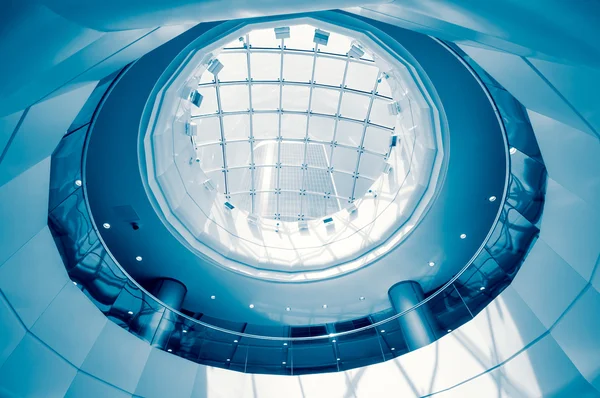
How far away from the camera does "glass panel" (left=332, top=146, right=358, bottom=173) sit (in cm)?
1783

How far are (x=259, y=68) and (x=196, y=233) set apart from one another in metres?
6.42

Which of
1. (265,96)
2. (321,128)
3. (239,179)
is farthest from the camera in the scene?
(239,179)

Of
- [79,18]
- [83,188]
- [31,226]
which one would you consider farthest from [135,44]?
[83,188]

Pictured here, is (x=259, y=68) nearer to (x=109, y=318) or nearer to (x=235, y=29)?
(x=235, y=29)

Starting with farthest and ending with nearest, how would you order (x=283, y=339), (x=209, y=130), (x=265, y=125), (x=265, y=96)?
(x=265, y=125), (x=209, y=130), (x=265, y=96), (x=283, y=339)

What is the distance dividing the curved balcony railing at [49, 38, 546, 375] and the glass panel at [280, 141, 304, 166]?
1020cm

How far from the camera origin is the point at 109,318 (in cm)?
865

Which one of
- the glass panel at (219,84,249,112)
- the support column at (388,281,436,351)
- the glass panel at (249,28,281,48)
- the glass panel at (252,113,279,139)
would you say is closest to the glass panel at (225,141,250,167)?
the glass panel at (252,113,279,139)

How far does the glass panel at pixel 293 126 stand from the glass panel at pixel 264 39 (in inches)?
140

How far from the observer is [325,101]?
626 inches

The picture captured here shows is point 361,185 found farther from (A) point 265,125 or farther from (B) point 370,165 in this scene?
(A) point 265,125

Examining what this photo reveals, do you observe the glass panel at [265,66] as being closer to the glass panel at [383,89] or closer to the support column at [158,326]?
the glass panel at [383,89]

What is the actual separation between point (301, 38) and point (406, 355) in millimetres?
10144

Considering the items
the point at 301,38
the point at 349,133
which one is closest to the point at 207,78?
the point at 301,38
